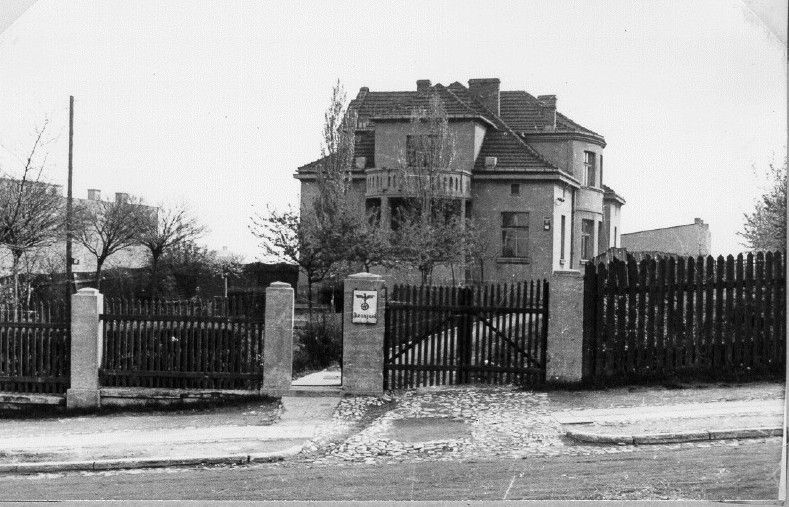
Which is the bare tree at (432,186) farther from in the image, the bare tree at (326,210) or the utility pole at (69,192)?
the utility pole at (69,192)

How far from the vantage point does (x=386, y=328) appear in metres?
9.83

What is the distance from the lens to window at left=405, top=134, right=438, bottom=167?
6.21 metres

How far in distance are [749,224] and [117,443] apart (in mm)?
5320

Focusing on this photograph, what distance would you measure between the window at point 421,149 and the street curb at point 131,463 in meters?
2.51

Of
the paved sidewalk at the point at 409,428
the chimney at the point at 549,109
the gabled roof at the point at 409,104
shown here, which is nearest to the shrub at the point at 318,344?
the paved sidewalk at the point at 409,428

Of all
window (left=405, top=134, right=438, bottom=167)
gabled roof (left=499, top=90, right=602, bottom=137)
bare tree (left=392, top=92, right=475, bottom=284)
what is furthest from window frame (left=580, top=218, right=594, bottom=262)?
window (left=405, top=134, right=438, bottom=167)

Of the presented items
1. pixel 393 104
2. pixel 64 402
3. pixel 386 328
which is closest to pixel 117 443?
pixel 64 402

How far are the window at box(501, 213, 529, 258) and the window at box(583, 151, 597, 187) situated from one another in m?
0.51

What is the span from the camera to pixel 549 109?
6059 millimetres

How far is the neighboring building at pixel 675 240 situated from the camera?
19.7ft

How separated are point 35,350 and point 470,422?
17.6ft

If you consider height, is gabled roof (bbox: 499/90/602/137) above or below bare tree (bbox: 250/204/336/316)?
above

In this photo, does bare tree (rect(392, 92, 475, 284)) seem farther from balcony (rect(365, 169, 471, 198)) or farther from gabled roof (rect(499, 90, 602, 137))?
gabled roof (rect(499, 90, 602, 137))

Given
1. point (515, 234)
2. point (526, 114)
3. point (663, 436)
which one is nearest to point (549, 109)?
point (526, 114)
